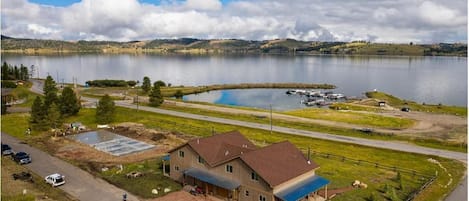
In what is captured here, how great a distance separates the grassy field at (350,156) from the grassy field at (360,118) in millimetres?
18844

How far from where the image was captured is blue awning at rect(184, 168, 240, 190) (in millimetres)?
33053

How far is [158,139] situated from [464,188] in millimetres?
38766

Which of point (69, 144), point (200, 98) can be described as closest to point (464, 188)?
point (69, 144)

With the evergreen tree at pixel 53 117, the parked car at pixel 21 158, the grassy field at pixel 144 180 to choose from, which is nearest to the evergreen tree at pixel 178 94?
the evergreen tree at pixel 53 117

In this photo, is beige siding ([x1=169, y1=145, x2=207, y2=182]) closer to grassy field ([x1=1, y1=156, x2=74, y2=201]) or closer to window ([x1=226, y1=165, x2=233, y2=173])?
window ([x1=226, y1=165, x2=233, y2=173])

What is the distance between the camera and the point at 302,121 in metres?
71.9

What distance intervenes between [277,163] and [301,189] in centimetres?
289

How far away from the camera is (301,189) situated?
32125 mm

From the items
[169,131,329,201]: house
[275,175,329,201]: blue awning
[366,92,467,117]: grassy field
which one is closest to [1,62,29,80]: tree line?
[169,131,329,201]: house

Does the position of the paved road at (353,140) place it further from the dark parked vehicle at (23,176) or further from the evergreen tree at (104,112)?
the dark parked vehicle at (23,176)

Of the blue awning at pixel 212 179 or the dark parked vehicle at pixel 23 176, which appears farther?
the dark parked vehicle at pixel 23 176

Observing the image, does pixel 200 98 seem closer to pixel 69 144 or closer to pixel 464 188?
pixel 69 144

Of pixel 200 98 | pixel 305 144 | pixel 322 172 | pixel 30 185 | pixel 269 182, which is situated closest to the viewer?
pixel 269 182

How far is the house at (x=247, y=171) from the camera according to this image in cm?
3136
